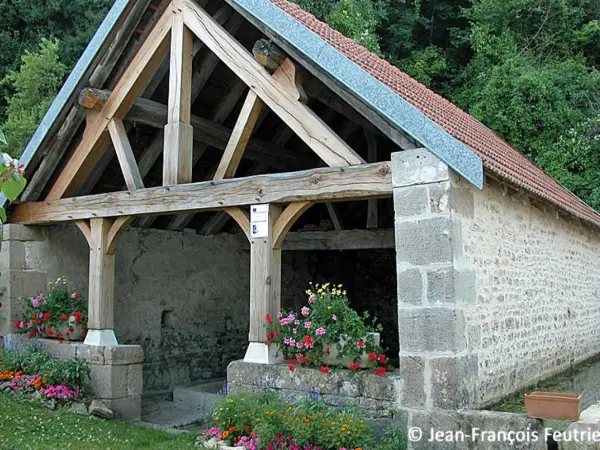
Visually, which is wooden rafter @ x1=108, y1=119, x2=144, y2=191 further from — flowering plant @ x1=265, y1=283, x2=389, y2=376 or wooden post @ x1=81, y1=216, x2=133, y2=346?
flowering plant @ x1=265, y1=283, x2=389, y2=376

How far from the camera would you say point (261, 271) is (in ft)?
17.0

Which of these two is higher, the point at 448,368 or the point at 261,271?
the point at 261,271

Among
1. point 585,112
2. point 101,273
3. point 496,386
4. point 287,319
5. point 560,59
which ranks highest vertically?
point 560,59

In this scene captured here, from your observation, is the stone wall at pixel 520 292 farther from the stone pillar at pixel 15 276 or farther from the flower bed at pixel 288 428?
the stone pillar at pixel 15 276

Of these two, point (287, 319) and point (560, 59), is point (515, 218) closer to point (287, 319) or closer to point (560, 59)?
point (287, 319)

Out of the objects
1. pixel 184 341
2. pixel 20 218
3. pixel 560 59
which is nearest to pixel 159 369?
pixel 184 341

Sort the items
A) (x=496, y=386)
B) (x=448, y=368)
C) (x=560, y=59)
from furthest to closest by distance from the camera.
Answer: (x=560, y=59) < (x=496, y=386) < (x=448, y=368)

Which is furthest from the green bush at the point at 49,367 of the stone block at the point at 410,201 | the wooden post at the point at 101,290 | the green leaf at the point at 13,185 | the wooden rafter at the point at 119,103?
the green leaf at the point at 13,185

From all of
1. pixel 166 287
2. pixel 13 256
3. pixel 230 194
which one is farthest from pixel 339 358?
pixel 13 256

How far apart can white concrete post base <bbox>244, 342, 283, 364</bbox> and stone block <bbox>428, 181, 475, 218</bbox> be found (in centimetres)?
185

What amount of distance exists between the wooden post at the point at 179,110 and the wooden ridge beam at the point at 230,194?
0.19m

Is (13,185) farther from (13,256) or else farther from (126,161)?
(13,256)

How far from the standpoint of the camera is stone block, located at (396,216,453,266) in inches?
169

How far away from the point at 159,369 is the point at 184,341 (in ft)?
1.85
